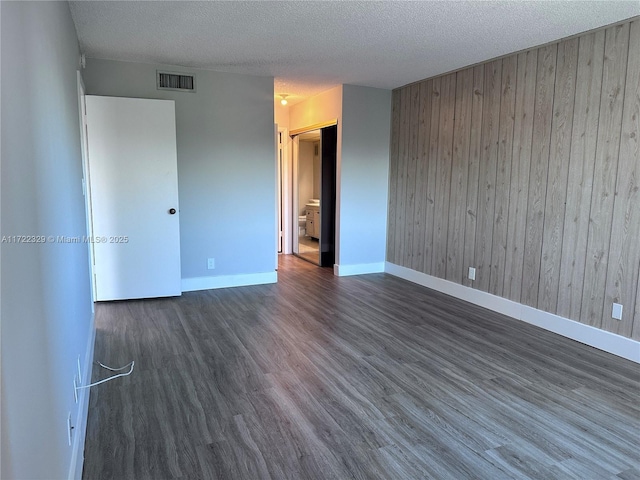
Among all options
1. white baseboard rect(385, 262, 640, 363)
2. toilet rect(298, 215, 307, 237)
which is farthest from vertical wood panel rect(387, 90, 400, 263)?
toilet rect(298, 215, 307, 237)

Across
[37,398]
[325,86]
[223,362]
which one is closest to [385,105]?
[325,86]

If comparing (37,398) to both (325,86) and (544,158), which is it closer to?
(544,158)

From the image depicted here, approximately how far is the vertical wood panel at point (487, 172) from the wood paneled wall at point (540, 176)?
1 cm

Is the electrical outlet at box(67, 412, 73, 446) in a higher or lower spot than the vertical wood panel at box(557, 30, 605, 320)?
lower

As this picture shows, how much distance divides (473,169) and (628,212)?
1.57m

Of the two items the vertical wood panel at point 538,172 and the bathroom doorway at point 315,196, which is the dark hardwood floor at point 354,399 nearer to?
the vertical wood panel at point 538,172

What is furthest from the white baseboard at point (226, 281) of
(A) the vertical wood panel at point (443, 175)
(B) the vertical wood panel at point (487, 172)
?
(B) the vertical wood panel at point (487, 172)

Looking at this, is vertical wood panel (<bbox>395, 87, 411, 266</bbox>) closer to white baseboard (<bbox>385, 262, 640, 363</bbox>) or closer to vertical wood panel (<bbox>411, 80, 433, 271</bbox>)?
vertical wood panel (<bbox>411, 80, 433, 271</bbox>)

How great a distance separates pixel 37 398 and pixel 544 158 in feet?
12.7

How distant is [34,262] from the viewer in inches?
50.3

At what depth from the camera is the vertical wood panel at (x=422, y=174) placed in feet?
16.5

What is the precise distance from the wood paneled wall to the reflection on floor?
82.7 inches

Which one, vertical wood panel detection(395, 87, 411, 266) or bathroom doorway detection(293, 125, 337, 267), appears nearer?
vertical wood panel detection(395, 87, 411, 266)

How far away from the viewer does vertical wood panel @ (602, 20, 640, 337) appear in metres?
3.01
